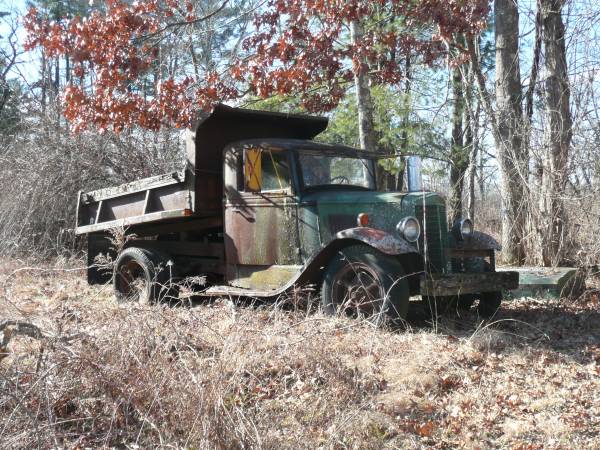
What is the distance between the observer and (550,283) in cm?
754

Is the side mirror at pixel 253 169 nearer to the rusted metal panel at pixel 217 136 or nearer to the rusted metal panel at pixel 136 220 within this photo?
the rusted metal panel at pixel 217 136

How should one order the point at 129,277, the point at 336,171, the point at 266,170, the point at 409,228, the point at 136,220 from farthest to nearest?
the point at 129,277
the point at 136,220
the point at 336,171
the point at 266,170
the point at 409,228

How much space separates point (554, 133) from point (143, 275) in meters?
5.40

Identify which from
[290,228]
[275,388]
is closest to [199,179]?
[290,228]

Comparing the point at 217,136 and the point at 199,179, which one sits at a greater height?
the point at 217,136

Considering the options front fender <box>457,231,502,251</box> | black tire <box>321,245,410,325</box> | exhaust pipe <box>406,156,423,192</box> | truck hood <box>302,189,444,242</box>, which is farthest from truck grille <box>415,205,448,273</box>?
black tire <box>321,245,410,325</box>

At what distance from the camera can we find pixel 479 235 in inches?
286

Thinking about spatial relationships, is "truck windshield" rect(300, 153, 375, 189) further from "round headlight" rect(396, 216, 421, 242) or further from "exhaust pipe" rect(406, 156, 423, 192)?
"round headlight" rect(396, 216, 421, 242)

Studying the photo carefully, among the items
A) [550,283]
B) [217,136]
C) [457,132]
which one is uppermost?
[457,132]

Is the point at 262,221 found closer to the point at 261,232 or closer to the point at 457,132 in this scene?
the point at 261,232

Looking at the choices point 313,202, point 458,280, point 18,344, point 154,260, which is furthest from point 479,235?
point 18,344

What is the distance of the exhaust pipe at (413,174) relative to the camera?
6809 millimetres

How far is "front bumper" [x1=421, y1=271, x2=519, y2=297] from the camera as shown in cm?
600

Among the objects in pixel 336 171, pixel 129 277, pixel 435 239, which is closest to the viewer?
pixel 435 239
